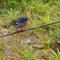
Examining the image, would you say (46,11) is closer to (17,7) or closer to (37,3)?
(37,3)

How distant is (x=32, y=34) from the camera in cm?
493

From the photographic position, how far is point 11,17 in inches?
206

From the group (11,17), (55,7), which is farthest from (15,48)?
(55,7)

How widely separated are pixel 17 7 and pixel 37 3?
500 mm

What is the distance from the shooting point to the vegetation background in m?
4.35

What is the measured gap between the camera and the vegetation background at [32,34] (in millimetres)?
4352

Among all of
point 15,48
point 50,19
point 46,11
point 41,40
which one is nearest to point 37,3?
point 46,11

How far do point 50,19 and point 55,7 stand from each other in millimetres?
637

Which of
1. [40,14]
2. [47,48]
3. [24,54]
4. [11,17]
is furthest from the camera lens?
[40,14]

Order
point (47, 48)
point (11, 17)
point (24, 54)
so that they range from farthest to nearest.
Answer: point (11, 17) < point (47, 48) < point (24, 54)

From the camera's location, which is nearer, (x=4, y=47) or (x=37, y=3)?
(x=4, y=47)

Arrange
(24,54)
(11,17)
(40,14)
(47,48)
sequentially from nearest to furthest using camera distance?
1. (24,54)
2. (47,48)
3. (11,17)
4. (40,14)

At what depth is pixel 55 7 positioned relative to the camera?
5.89m

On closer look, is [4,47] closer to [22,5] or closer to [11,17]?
[11,17]
